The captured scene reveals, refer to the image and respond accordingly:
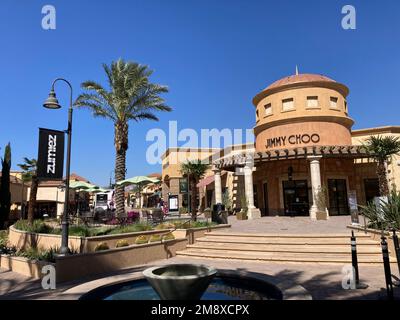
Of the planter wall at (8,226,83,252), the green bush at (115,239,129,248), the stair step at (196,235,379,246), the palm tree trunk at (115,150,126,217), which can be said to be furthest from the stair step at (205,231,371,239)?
the palm tree trunk at (115,150,126,217)

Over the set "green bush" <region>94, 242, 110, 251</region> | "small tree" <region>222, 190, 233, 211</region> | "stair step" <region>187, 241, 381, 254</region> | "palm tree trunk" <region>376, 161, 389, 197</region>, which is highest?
"palm tree trunk" <region>376, 161, 389, 197</region>

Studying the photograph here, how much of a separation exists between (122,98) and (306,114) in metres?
14.3

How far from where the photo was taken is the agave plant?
34.3ft

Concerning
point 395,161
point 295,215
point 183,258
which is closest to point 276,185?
point 295,215

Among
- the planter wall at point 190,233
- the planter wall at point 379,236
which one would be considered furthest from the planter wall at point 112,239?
the planter wall at point 379,236

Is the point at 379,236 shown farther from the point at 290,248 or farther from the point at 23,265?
the point at 23,265

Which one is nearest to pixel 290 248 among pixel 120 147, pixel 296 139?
pixel 120 147

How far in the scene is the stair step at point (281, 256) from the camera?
9.87 metres

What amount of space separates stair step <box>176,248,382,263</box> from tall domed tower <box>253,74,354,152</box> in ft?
47.6

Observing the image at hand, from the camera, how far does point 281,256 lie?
10.7m

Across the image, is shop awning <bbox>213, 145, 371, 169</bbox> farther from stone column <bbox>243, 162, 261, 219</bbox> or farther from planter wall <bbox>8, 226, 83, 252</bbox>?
planter wall <bbox>8, 226, 83, 252</bbox>

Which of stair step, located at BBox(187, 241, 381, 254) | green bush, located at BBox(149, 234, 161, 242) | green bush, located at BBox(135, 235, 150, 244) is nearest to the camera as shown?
stair step, located at BBox(187, 241, 381, 254)
